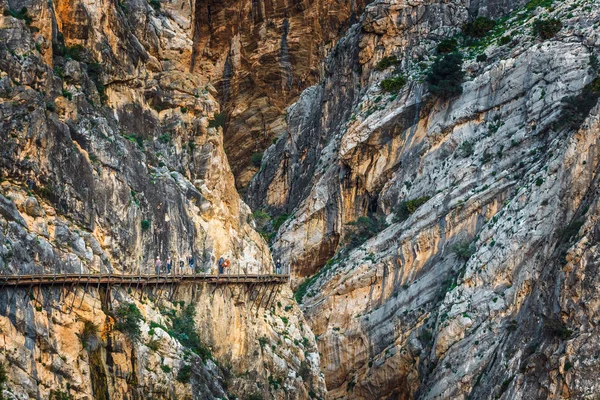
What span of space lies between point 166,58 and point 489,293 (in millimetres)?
23316

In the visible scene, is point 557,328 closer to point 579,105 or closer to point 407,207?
point 579,105

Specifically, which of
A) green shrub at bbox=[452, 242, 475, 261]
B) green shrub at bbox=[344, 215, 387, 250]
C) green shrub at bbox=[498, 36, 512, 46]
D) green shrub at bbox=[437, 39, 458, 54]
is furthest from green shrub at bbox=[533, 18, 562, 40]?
green shrub at bbox=[344, 215, 387, 250]

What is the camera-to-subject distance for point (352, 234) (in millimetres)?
95812

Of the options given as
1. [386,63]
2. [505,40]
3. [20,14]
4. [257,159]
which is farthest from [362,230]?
[20,14]

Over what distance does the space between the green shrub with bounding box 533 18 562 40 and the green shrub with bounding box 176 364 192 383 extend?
1428 inches

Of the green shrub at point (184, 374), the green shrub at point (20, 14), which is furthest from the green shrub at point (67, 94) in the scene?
the green shrub at point (184, 374)

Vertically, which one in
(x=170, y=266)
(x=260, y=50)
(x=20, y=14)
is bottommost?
(x=170, y=266)

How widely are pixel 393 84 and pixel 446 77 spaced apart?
514 centimetres

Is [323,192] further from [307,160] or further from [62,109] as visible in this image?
[62,109]

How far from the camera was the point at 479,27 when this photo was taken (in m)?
100

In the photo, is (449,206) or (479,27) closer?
(449,206)

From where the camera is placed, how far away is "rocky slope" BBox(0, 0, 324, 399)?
2601 inches

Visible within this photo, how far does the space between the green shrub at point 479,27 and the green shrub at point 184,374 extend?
4014 centimetres

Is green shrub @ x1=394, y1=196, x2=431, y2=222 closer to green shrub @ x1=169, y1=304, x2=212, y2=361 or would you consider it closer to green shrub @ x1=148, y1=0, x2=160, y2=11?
green shrub @ x1=148, y1=0, x2=160, y2=11
